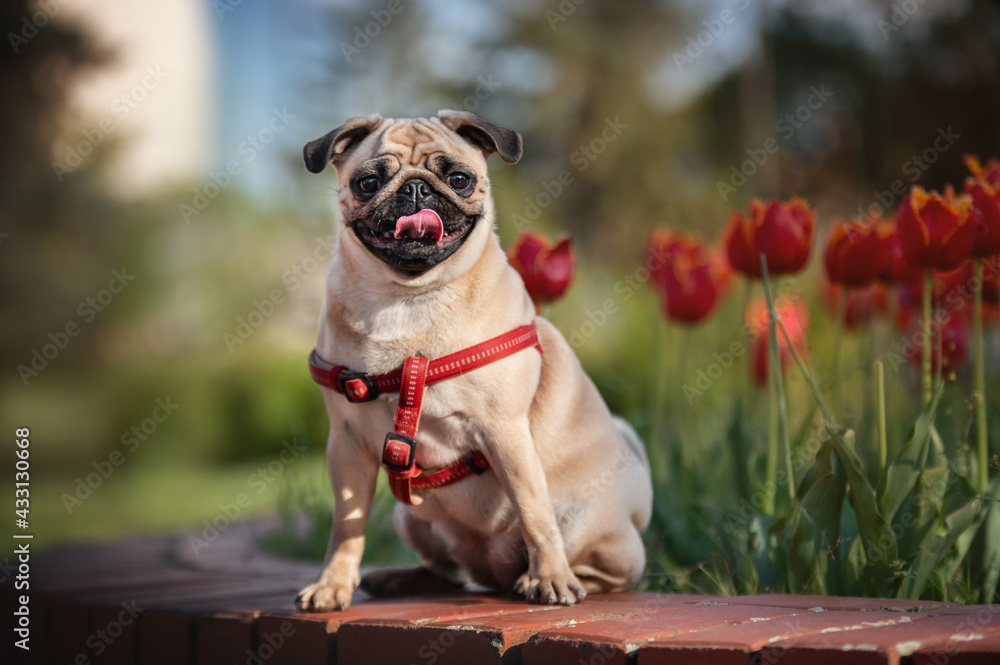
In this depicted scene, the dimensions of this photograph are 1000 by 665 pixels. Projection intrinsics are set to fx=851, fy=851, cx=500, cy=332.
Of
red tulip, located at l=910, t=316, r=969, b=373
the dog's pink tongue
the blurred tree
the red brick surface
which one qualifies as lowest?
the red brick surface

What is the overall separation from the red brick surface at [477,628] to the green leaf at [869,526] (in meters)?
0.23


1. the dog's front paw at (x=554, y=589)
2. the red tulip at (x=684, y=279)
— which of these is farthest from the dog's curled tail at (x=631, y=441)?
the red tulip at (x=684, y=279)

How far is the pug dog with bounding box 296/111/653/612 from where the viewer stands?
7.68 feet

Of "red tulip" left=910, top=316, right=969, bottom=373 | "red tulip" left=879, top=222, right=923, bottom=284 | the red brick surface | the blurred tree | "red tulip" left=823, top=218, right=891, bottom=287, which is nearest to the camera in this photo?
the red brick surface

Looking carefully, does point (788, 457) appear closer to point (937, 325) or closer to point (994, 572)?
point (994, 572)

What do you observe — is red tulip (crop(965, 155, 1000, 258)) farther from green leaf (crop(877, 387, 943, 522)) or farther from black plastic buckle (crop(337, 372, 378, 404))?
black plastic buckle (crop(337, 372, 378, 404))

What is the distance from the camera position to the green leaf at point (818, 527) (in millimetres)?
2406

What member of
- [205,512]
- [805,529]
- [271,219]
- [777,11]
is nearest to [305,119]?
[271,219]

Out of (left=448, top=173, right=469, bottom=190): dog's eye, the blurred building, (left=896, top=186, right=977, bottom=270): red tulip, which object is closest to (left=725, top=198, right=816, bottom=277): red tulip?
(left=896, top=186, right=977, bottom=270): red tulip

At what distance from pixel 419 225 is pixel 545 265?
106 cm

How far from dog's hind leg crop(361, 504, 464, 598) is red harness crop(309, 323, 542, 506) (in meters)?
0.31

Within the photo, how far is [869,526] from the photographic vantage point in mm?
2369

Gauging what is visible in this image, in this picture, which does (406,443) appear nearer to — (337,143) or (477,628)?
(477,628)

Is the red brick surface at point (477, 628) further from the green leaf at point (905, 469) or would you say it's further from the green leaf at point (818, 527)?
the green leaf at point (905, 469)
